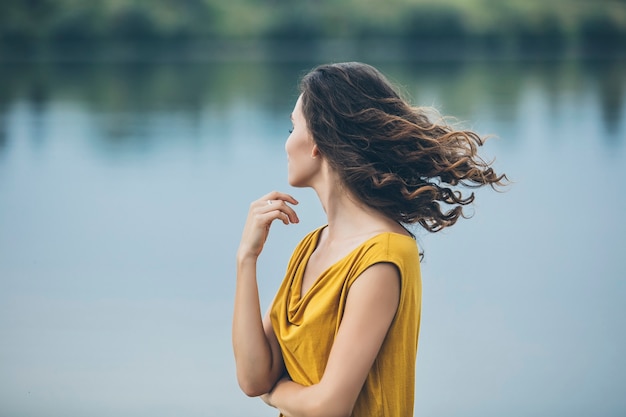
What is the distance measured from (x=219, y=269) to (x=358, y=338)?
3693 millimetres

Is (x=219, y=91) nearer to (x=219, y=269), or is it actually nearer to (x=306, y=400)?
(x=219, y=269)

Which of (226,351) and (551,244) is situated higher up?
(551,244)

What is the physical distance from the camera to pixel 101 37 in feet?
79.0

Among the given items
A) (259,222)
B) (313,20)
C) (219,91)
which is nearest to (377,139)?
(259,222)

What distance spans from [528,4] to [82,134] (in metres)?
15.9

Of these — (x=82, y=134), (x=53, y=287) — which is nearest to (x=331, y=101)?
(x=53, y=287)

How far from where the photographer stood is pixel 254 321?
4.50ft

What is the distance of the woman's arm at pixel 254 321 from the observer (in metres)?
1.37

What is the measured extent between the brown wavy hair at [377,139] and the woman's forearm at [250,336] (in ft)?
0.63

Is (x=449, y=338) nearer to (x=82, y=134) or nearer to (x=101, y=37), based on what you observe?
(x=82, y=134)

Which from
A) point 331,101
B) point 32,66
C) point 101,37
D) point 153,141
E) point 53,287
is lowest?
point 53,287

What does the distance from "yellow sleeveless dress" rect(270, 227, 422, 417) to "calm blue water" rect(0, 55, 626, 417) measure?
0.31 meters

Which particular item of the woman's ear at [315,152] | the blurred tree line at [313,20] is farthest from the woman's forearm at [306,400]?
the blurred tree line at [313,20]

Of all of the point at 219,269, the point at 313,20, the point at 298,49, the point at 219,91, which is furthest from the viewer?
the point at 313,20
